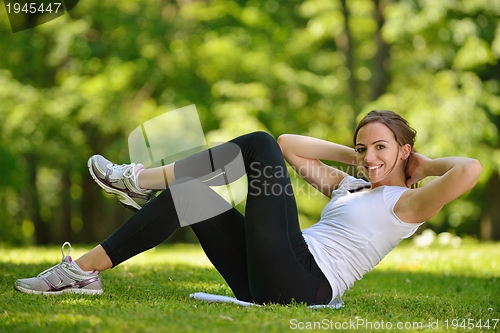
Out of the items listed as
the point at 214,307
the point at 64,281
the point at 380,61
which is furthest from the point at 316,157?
the point at 380,61

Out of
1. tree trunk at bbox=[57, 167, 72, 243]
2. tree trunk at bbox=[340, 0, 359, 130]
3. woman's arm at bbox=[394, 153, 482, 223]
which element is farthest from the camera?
tree trunk at bbox=[57, 167, 72, 243]

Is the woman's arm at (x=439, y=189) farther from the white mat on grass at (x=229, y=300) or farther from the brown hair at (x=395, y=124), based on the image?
the white mat on grass at (x=229, y=300)

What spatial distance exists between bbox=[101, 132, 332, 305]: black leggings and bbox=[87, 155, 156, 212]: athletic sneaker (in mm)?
156

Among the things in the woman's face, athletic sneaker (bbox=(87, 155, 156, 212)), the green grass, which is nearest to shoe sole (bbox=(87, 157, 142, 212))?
athletic sneaker (bbox=(87, 155, 156, 212))

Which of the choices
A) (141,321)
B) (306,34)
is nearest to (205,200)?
(141,321)

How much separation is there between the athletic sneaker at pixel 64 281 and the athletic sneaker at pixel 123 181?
0.40 m

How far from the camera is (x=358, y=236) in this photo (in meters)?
3.03

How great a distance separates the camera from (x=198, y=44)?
11359mm

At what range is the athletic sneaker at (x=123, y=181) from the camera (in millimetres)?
3176

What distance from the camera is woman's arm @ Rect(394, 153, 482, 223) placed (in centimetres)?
279

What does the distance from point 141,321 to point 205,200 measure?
2.67 feet

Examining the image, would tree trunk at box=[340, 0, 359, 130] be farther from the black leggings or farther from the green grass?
the black leggings

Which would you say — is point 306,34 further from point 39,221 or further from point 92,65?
point 39,221

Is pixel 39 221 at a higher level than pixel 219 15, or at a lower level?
lower
